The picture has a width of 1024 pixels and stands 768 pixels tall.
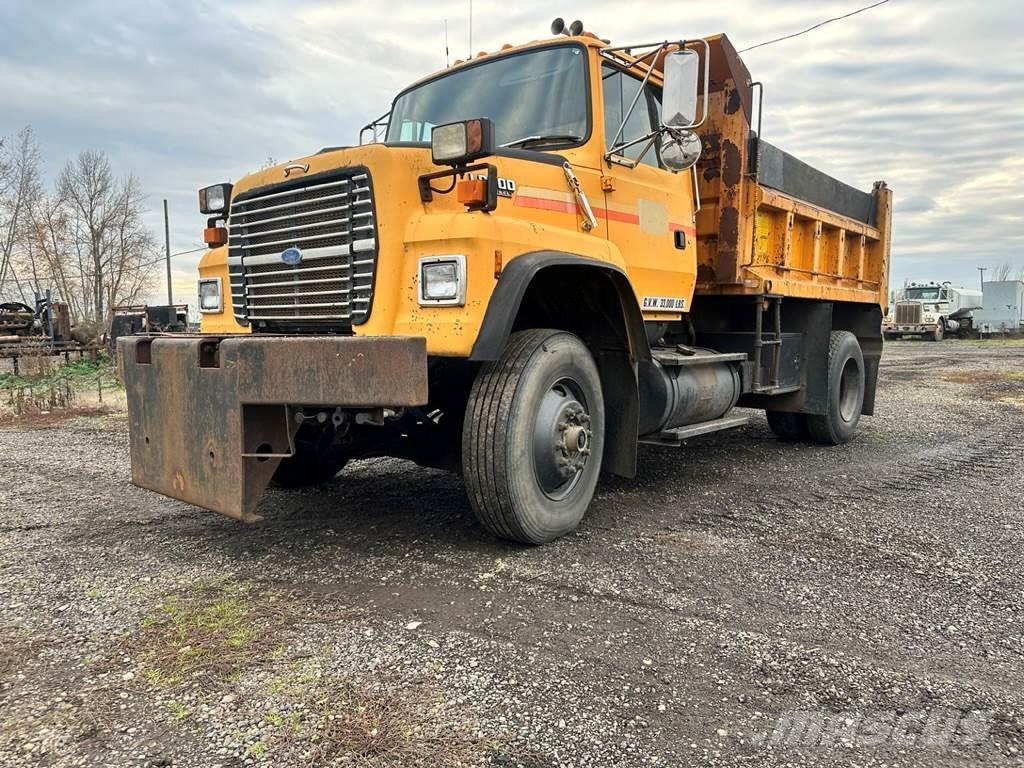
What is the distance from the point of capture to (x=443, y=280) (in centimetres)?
365

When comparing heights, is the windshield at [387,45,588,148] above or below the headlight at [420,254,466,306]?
above

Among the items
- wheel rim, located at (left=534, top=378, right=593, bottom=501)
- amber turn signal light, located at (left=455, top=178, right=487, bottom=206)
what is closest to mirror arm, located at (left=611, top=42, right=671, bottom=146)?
amber turn signal light, located at (left=455, top=178, right=487, bottom=206)

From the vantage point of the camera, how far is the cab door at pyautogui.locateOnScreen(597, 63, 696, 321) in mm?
4824

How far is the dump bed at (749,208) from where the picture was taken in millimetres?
6270

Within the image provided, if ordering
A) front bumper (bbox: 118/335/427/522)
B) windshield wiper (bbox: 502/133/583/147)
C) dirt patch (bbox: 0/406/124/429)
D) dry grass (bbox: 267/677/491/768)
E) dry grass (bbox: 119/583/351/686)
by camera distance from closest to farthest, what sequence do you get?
dry grass (bbox: 267/677/491/768) → dry grass (bbox: 119/583/351/686) → front bumper (bbox: 118/335/427/522) → windshield wiper (bbox: 502/133/583/147) → dirt patch (bbox: 0/406/124/429)

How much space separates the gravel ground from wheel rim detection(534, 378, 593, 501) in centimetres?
35

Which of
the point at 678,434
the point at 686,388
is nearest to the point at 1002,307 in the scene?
the point at 686,388

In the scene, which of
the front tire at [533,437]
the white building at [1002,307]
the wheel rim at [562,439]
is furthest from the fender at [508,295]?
the white building at [1002,307]

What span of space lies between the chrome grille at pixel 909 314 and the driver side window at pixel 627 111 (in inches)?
1392

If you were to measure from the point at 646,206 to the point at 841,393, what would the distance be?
13.9ft

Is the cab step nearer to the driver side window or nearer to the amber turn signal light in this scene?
the driver side window

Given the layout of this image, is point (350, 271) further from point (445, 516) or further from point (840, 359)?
point (840, 359)

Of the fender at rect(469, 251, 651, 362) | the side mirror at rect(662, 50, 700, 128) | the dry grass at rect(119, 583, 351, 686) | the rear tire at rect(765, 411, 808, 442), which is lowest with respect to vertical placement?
the dry grass at rect(119, 583, 351, 686)

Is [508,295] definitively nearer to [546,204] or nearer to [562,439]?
[546,204]
